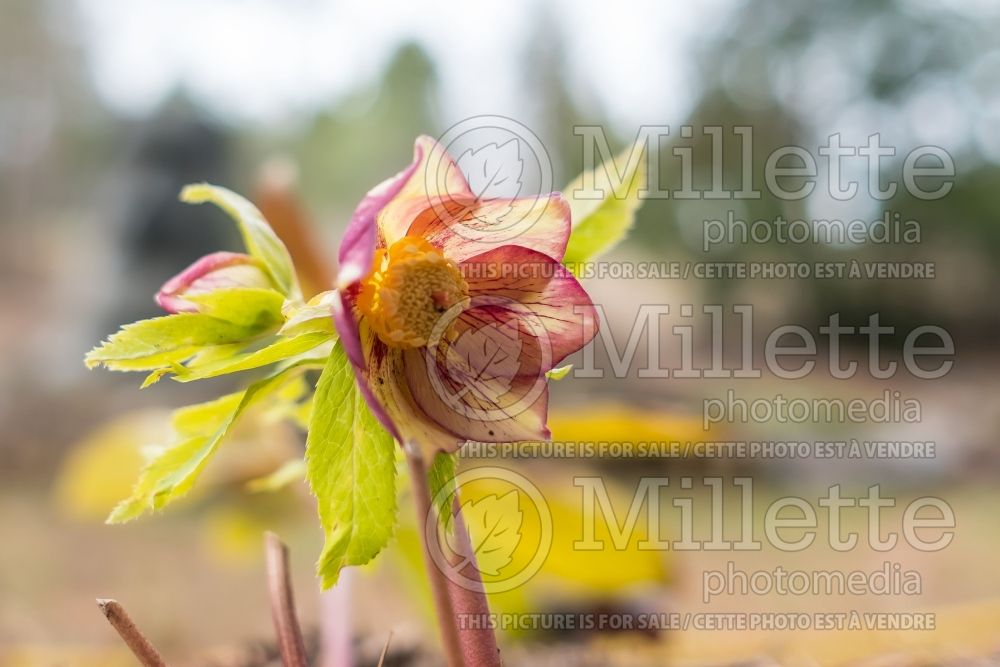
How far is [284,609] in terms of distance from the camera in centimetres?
17

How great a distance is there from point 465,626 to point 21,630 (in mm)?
634

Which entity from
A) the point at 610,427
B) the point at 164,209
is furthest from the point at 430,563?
the point at 164,209

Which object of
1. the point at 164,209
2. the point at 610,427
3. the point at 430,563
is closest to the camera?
the point at 430,563

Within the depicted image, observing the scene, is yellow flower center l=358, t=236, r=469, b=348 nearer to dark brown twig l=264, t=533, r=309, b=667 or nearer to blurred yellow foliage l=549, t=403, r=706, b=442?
dark brown twig l=264, t=533, r=309, b=667

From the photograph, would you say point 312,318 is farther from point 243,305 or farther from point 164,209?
point 164,209

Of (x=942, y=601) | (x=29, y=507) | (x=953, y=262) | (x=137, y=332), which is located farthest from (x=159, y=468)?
(x=953, y=262)

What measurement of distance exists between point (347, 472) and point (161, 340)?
45 mm

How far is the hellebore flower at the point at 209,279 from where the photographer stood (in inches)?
6.4

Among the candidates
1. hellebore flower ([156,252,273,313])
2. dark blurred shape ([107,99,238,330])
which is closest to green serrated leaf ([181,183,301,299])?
hellebore flower ([156,252,273,313])

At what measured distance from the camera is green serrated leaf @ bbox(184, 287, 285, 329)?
156 millimetres

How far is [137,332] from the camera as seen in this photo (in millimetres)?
155

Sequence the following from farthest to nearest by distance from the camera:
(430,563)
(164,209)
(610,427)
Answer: (164,209), (610,427), (430,563)

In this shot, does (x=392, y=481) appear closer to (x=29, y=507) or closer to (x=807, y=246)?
(x=29, y=507)

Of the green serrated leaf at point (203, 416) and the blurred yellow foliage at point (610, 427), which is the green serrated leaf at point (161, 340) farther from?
the blurred yellow foliage at point (610, 427)
